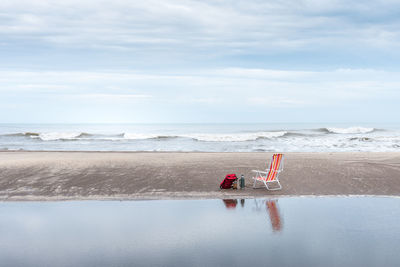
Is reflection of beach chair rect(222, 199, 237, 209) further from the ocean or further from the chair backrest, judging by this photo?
the ocean

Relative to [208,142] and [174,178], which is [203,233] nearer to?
[174,178]

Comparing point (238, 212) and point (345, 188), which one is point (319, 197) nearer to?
point (345, 188)

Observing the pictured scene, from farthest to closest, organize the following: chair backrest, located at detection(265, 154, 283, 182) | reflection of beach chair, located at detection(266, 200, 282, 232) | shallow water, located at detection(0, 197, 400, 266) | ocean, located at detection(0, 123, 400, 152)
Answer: ocean, located at detection(0, 123, 400, 152) → chair backrest, located at detection(265, 154, 283, 182) → reflection of beach chair, located at detection(266, 200, 282, 232) → shallow water, located at detection(0, 197, 400, 266)

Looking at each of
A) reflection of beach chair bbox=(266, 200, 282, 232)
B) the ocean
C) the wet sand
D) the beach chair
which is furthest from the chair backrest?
the ocean

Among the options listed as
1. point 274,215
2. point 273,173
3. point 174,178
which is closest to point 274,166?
point 273,173

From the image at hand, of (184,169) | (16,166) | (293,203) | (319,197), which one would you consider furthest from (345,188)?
(16,166)

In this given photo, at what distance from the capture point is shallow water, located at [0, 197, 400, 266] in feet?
20.3

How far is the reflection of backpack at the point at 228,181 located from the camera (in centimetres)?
1164

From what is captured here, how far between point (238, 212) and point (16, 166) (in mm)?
9634

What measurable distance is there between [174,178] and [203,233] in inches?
218

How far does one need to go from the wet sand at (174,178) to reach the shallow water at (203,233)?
3.25ft

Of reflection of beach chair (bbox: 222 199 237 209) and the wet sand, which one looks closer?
reflection of beach chair (bbox: 222 199 237 209)

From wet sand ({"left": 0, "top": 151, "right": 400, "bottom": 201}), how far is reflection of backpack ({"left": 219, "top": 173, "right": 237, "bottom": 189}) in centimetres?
25

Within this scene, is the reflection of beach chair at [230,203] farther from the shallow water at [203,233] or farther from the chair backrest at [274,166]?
the chair backrest at [274,166]
